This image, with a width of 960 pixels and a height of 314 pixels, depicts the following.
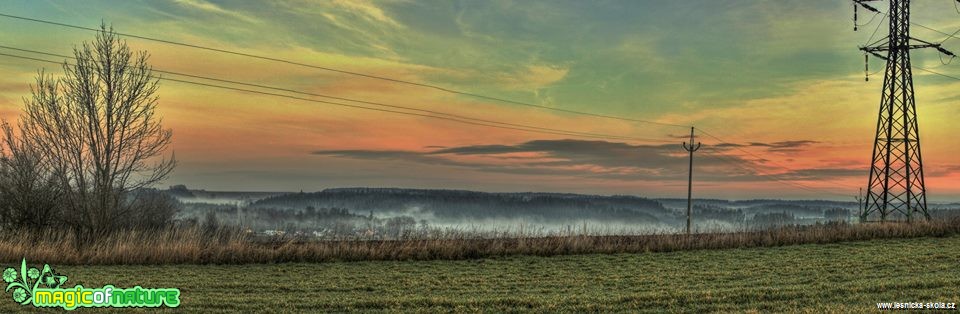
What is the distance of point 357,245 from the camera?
2491 centimetres

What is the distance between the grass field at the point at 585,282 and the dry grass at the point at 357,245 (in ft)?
3.19

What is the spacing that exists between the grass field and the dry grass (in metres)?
0.97

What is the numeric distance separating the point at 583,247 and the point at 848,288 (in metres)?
13.9

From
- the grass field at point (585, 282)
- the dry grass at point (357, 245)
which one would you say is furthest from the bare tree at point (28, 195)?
the grass field at point (585, 282)

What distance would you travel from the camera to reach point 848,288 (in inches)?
536

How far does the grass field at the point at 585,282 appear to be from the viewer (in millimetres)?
12797

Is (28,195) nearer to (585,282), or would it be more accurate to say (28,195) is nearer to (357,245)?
(357,245)

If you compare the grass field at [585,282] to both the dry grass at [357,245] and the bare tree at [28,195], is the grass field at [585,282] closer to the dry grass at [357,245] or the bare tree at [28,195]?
the dry grass at [357,245]

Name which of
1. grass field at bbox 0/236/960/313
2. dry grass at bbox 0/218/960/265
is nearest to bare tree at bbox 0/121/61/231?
dry grass at bbox 0/218/960/265

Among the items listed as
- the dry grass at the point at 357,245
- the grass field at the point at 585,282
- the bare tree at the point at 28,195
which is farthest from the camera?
the bare tree at the point at 28,195

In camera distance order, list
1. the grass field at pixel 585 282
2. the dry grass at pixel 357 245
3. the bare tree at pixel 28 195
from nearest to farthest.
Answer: the grass field at pixel 585 282 → the dry grass at pixel 357 245 → the bare tree at pixel 28 195

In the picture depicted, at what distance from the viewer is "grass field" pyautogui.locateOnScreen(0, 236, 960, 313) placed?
12797 mm

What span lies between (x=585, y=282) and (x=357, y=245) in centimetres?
1029

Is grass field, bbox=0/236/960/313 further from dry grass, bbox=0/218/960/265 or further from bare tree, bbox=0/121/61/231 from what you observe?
bare tree, bbox=0/121/61/231
